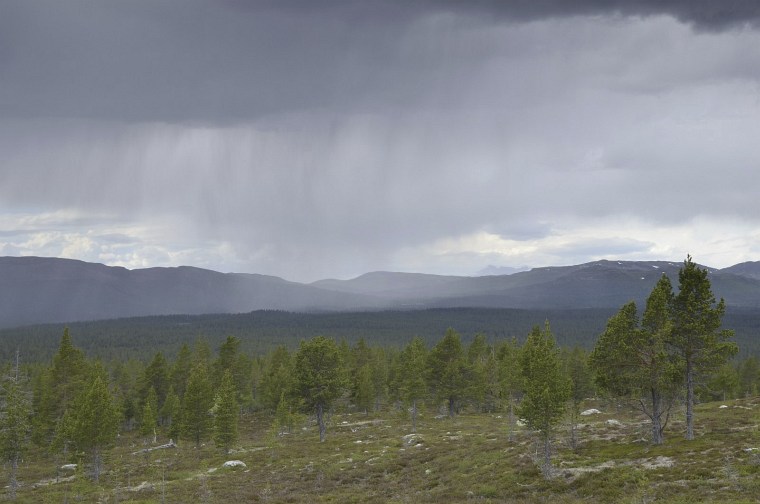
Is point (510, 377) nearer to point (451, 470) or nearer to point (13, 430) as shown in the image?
point (451, 470)

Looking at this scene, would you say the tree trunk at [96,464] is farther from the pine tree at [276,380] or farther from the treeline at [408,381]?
the pine tree at [276,380]

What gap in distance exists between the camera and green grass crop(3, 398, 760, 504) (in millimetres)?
29938

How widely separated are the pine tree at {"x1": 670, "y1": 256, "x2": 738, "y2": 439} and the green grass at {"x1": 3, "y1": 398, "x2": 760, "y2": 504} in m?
5.09

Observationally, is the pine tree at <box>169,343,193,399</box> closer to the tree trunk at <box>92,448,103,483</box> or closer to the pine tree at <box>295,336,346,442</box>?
the pine tree at <box>295,336,346,442</box>

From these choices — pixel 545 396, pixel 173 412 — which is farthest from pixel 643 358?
pixel 173 412

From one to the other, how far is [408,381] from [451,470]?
98.9ft

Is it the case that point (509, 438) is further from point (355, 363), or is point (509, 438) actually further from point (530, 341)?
point (355, 363)

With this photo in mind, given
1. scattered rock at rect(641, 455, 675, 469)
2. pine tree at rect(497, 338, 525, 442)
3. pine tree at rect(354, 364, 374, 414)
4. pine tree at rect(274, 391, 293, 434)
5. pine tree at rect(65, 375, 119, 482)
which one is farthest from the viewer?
pine tree at rect(354, 364, 374, 414)

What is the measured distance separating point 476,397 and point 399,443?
3268 centimetres

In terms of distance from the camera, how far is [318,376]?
214ft

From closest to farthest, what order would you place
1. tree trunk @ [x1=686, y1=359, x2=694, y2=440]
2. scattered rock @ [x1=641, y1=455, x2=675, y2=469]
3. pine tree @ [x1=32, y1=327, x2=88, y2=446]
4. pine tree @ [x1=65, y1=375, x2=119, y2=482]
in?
scattered rock @ [x1=641, y1=455, x2=675, y2=469] → tree trunk @ [x1=686, y1=359, x2=694, y2=440] → pine tree @ [x1=65, y1=375, x2=119, y2=482] → pine tree @ [x1=32, y1=327, x2=88, y2=446]

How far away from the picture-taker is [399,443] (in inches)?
2325

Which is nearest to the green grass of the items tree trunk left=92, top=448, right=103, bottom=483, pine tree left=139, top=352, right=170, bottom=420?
tree trunk left=92, top=448, right=103, bottom=483

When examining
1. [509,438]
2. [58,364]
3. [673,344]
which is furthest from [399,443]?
[58,364]
